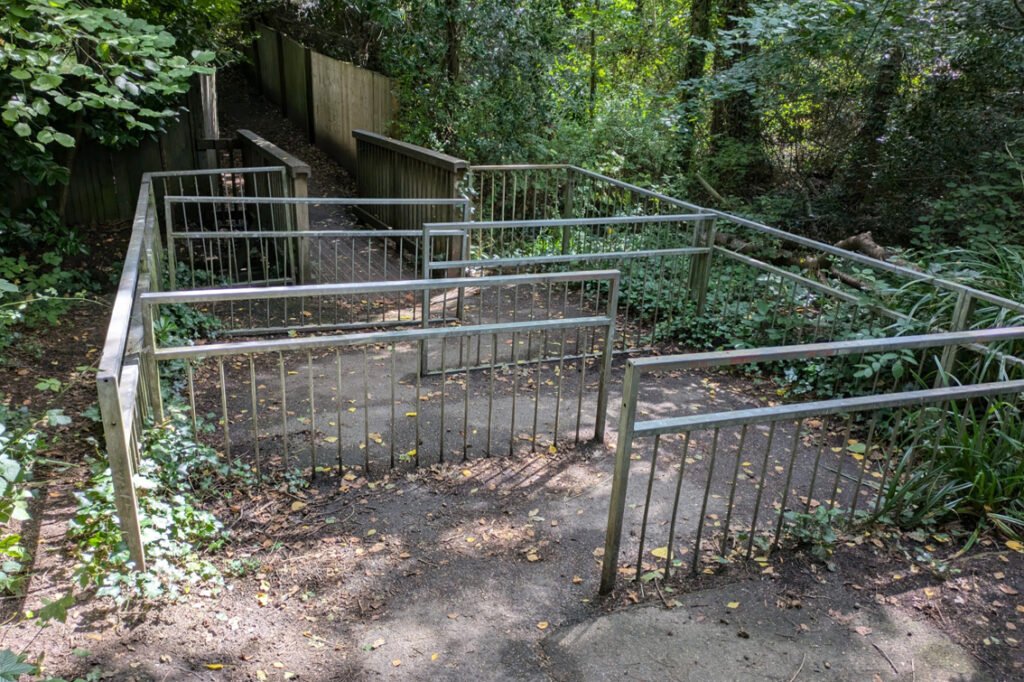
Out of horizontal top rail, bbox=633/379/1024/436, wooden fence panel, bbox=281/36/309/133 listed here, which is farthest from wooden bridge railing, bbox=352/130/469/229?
horizontal top rail, bbox=633/379/1024/436

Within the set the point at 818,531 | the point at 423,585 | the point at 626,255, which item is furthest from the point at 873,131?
the point at 423,585

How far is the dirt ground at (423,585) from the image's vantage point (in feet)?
8.84

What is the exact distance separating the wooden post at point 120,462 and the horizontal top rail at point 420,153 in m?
5.60

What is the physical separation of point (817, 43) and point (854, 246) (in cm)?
237

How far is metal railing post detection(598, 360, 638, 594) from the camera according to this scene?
111 inches

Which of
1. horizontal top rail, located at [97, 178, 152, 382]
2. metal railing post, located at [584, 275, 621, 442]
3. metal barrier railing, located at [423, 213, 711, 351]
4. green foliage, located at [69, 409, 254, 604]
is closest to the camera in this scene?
horizontal top rail, located at [97, 178, 152, 382]

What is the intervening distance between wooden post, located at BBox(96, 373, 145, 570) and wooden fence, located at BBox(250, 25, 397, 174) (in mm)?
8843

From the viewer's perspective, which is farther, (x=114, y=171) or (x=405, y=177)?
(x=405, y=177)

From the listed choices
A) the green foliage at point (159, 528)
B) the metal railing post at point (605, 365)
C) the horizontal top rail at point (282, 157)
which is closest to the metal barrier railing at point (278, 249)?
the horizontal top rail at point (282, 157)

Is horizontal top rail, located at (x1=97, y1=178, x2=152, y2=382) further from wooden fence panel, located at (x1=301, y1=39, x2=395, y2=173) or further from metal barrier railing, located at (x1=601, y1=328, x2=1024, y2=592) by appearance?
wooden fence panel, located at (x1=301, y1=39, x2=395, y2=173)

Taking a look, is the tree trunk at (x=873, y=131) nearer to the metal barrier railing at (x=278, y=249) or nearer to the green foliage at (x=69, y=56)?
the metal barrier railing at (x=278, y=249)

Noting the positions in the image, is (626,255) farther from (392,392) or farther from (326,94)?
(326,94)

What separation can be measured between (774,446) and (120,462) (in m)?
3.91

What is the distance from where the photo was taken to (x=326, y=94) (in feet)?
43.1
